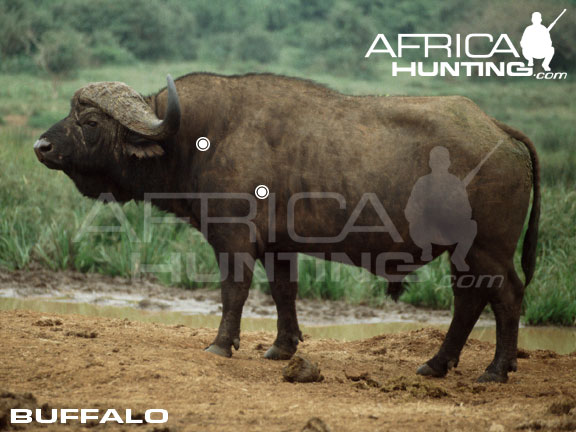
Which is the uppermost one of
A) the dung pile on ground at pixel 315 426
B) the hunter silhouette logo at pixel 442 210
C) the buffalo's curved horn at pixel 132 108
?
the buffalo's curved horn at pixel 132 108

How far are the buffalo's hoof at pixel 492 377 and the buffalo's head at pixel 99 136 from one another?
104 inches

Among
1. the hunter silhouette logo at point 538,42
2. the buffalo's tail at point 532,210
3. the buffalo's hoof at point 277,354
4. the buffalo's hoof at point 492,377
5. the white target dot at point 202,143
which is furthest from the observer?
the hunter silhouette logo at point 538,42

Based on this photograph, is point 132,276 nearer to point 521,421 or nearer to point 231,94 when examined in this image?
point 231,94

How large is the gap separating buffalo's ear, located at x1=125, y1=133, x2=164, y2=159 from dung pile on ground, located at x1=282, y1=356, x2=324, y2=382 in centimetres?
173

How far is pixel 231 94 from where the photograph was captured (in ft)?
19.5

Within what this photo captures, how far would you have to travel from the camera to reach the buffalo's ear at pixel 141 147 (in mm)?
5801

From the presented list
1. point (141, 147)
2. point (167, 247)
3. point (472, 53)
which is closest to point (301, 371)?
point (141, 147)

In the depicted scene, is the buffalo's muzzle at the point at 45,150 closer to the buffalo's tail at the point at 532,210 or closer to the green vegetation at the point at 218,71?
the buffalo's tail at the point at 532,210

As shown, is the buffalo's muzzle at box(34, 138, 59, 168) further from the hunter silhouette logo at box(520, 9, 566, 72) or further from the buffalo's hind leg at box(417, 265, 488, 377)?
the hunter silhouette logo at box(520, 9, 566, 72)

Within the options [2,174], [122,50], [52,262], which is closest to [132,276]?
[52,262]

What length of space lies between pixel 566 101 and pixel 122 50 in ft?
31.5


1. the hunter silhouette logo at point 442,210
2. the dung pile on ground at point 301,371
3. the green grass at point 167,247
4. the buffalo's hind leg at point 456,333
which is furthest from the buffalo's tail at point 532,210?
the green grass at point 167,247

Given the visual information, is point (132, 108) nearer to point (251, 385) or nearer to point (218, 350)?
point (218, 350)

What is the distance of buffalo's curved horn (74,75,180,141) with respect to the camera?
18.2ft
